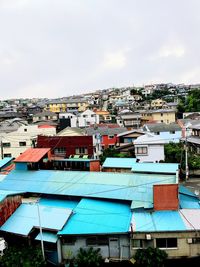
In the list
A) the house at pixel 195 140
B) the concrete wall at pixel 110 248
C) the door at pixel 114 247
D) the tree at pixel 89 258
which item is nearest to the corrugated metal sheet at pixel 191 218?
the concrete wall at pixel 110 248

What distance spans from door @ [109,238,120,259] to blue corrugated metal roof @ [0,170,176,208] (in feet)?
10.3

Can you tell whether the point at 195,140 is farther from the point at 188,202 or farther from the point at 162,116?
→ the point at 162,116

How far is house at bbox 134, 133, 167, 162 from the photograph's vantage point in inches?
1384

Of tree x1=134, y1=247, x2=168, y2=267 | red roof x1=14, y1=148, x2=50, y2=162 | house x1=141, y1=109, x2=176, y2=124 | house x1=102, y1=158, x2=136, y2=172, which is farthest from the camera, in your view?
house x1=141, y1=109, x2=176, y2=124

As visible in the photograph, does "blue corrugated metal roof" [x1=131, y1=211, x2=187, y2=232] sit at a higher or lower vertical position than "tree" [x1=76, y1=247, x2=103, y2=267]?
higher

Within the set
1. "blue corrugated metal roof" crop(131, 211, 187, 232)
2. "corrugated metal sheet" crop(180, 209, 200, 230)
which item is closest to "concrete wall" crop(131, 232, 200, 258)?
"blue corrugated metal roof" crop(131, 211, 187, 232)

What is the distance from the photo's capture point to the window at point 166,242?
14.5 meters

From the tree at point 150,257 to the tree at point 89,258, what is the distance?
1.95 metres

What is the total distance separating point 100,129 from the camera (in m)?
44.8

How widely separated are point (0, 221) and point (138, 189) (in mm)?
8719

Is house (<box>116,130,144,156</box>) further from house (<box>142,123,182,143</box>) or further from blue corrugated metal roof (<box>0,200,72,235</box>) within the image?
blue corrugated metal roof (<box>0,200,72,235</box>)

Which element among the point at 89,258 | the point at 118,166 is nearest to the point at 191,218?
the point at 89,258

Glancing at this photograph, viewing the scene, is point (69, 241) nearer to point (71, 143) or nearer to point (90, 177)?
point (90, 177)

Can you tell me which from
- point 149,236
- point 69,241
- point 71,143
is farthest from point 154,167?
point 71,143
